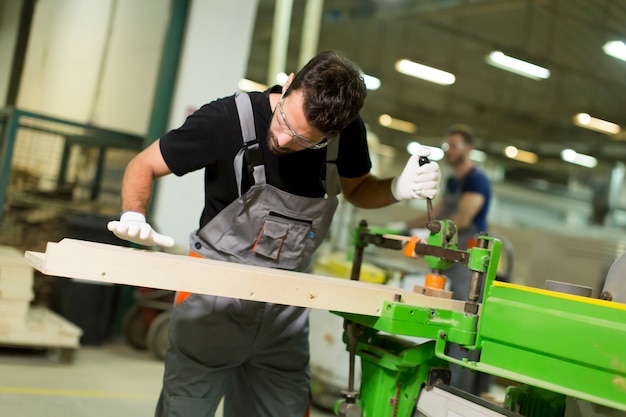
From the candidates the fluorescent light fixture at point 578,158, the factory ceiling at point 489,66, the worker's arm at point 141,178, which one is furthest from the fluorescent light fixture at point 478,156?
the worker's arm at point 141,178

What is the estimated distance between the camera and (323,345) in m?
4.09

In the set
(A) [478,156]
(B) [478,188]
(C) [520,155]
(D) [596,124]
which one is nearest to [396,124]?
(A) [478,156]

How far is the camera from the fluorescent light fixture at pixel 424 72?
34.7 feet

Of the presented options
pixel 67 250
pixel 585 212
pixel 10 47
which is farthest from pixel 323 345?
pixel 585 212

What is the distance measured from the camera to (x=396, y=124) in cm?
1564

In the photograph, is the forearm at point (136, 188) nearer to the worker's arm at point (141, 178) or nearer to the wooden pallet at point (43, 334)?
the worker's arm at point (141, 178)

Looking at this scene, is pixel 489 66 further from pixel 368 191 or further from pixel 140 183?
pixel 140 183

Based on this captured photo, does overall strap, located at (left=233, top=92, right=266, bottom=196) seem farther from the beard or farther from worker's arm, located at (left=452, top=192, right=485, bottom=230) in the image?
worker's arm, located at (left=452, top=192, right=485, bottom=230)

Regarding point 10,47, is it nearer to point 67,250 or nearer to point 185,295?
point 185,295

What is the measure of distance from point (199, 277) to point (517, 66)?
8.40 metres

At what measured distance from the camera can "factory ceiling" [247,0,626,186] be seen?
792cm

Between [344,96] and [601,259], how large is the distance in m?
7.76

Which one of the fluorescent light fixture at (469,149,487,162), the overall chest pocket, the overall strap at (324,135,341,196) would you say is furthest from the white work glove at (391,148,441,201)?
the fluorescent light fixture at (469,149,487,162)

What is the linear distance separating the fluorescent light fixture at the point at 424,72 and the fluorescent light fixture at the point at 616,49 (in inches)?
122
